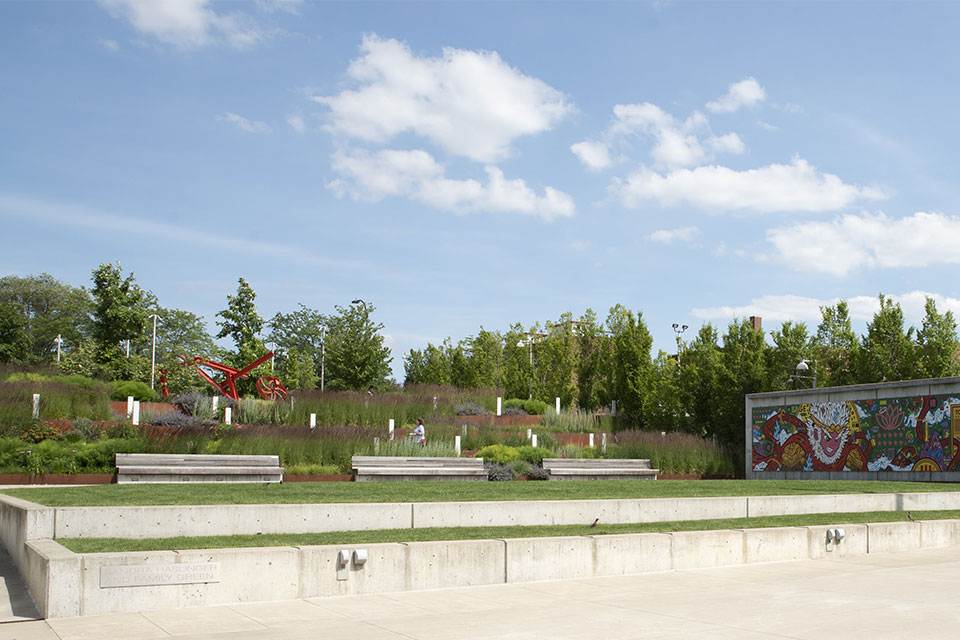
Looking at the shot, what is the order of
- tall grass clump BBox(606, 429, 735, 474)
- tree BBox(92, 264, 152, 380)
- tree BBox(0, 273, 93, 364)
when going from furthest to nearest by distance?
tree BBox(0, 273, 93, 364), tree BBox(92, 264, 152, 380), tall grass clump BBox(606, 429, 735, 474)

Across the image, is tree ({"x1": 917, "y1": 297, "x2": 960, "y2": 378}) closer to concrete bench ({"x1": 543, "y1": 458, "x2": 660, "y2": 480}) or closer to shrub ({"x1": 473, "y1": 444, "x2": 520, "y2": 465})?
concrete bench ({"x1": 543, "y1": 458, "x2": 660, "y2": 480})

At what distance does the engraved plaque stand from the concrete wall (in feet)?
59.5

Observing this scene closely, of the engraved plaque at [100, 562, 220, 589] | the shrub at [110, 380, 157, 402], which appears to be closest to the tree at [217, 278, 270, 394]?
the shrub at [110, 380, 157, 402]

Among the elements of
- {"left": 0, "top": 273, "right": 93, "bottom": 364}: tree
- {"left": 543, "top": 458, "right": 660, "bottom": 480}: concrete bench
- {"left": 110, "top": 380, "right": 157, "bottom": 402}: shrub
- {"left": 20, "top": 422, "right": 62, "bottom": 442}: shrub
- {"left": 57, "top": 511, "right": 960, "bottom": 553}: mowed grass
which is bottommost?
{"left": 543, "top": 458, "right": 660, "bottom": 480}: concrete bench

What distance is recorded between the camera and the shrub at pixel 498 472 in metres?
19.0

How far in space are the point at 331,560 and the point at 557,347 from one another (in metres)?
33.6

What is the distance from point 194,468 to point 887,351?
76.7 ft

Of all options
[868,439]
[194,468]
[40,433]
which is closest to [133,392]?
[40,433]

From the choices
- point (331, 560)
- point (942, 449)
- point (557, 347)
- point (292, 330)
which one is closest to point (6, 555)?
point (331, 560)

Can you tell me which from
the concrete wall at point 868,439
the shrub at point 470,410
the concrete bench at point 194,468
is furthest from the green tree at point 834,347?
the concrete bench at point 194,468

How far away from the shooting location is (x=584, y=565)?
339 inches

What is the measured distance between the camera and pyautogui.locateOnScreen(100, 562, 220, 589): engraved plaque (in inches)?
257

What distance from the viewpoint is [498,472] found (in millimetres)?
19094

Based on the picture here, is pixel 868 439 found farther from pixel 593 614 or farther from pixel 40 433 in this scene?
pixel 40 433
